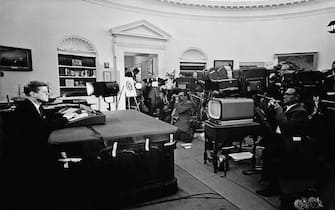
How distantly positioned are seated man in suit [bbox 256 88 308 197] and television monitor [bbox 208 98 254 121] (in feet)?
1.48

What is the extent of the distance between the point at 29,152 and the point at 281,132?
2433 millimetres

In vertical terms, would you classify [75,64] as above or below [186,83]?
above

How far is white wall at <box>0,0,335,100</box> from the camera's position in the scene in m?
4.71

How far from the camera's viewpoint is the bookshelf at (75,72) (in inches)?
218

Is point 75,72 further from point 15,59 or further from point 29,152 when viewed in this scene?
point 29,152

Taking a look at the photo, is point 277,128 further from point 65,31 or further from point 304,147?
point 65,31

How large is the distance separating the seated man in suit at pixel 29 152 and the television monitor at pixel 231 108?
1.92 meters

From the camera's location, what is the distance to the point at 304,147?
228 centimetres

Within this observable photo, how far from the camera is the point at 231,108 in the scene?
9.72 ft

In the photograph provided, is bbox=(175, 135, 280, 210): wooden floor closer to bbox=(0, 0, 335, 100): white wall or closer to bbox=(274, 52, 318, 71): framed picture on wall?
bbox=(0, 0, 335, 100): white wall

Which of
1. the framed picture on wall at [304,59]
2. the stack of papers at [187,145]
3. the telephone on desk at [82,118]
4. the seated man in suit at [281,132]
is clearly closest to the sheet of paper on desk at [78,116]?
the telephone on desk at [82,118]

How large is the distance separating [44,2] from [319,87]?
555cm

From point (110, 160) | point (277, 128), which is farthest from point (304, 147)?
point (110, 160)

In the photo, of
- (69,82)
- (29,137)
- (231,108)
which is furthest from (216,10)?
(29,137)
